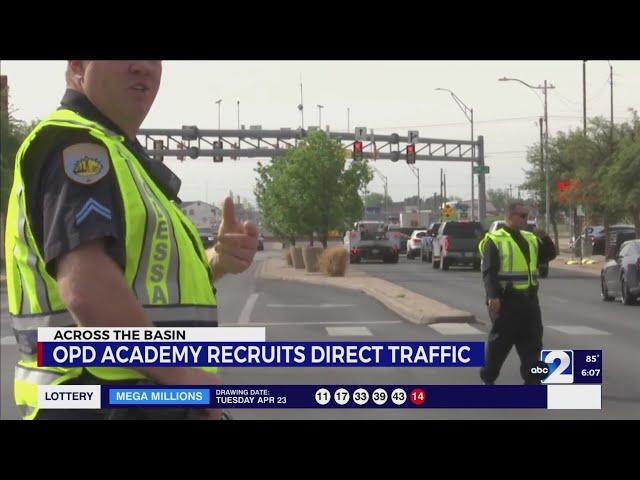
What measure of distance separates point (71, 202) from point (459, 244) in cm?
2692

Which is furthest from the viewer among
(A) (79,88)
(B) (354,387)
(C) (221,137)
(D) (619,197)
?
(D) (619,197)

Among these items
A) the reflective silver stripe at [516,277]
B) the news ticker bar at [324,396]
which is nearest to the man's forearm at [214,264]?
the news ticker bar at [324,396]

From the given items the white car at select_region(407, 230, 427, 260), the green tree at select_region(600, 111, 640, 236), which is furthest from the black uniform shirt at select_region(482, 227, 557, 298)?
the white car at select_region(407, 230, 427, 260)

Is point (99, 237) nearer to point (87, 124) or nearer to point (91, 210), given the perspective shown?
point (91, 210)

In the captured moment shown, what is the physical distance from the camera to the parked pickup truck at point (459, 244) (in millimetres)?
26673

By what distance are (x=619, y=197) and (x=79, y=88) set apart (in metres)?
31.0

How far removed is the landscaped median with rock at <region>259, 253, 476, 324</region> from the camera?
46.7 ft

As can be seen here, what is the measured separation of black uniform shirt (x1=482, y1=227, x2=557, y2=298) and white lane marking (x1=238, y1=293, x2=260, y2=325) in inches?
312

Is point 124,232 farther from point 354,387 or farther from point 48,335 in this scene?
point 354,387

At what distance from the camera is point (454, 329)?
12.7m

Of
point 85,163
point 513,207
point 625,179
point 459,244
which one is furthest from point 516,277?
point 625,179

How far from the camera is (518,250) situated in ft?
25.0

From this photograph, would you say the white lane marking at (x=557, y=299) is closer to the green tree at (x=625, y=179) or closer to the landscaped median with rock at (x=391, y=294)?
the landscaped median with rock at (x=391, y=294)
